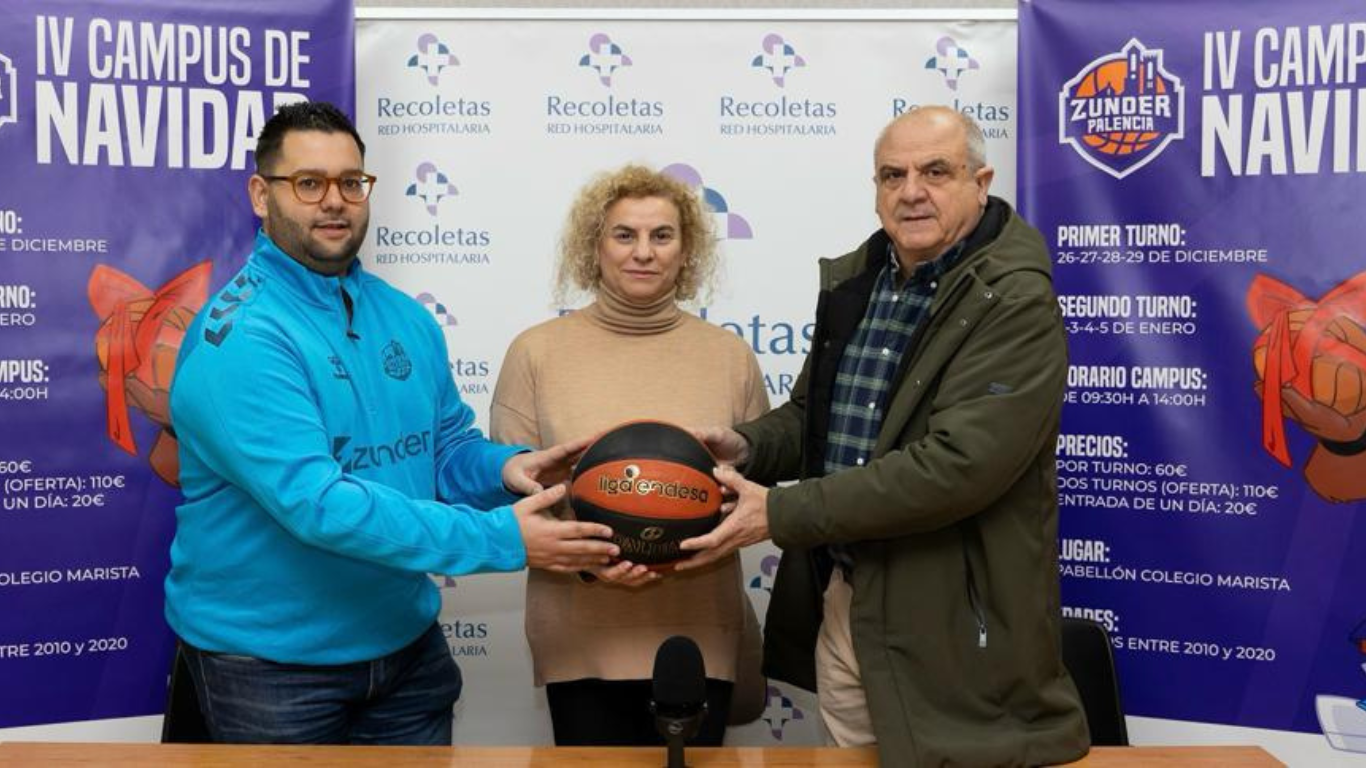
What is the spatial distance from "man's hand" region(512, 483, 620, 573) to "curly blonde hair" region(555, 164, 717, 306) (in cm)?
74

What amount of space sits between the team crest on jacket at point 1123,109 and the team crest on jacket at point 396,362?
194 cm

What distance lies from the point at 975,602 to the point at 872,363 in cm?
50

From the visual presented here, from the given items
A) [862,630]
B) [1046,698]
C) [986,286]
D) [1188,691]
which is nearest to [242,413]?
[862,630]

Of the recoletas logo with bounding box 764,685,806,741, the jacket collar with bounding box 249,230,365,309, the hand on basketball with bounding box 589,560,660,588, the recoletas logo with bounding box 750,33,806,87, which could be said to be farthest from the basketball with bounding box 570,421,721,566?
the recoletas logo with bounding box 750,33,806,87

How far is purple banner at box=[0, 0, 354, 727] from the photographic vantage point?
3.11m

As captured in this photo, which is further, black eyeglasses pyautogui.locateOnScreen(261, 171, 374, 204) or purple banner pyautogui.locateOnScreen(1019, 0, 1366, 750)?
purple banner pyautogui.locateOnScreen(1019, 0, 1366, 750)

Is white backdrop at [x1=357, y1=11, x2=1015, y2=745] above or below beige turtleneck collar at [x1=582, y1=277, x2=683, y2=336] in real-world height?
above

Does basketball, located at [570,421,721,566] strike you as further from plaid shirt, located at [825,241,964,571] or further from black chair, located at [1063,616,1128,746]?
black chair, located at [1063,616,1128,746]

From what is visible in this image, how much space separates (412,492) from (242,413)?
426mm

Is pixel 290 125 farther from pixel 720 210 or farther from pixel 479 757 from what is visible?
pixel 720 210

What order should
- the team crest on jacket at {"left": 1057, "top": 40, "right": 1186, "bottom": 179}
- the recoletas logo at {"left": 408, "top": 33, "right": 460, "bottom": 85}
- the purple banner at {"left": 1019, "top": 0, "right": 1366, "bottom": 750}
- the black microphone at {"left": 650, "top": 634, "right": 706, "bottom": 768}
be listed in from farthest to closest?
the recoletas logo at {"left": 408, "top": 33, "right": 460, "bottom": 85}, the team crest on jacket at {"left": 1057, "top": 40, "right": 1186, "bottom": 179}, the purple banner at {"left": 1019, "top": 0, "right": 1366, "bottom": 750}, the black microphone at {"left": 650, "top": 634, "right": 706, "bottom": 768}

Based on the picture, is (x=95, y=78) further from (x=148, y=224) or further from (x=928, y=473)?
(x=928, y=473)

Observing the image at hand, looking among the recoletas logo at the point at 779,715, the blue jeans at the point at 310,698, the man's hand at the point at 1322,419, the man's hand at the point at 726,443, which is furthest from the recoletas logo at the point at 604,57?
the man's hand at the point at 1322,419

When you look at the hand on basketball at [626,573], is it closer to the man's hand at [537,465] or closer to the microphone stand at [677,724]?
the man's hand at [537,465]
